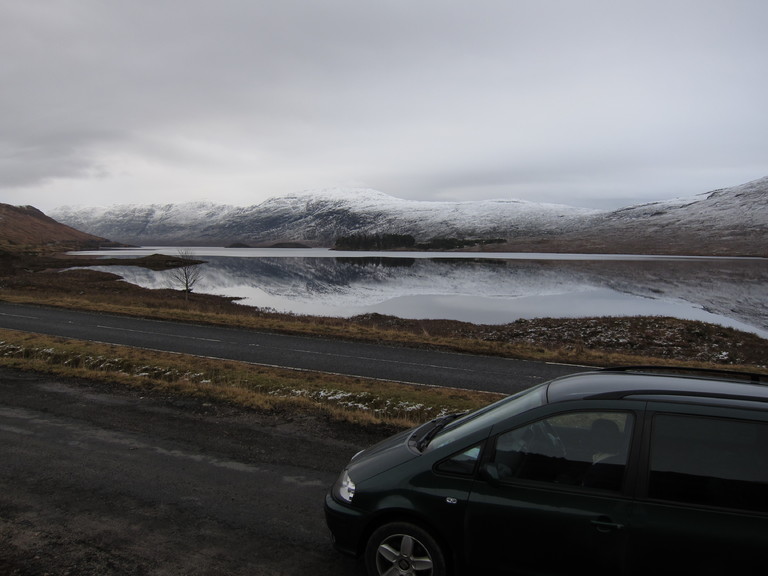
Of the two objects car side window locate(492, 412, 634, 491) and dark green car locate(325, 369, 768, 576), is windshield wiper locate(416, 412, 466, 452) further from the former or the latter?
car side window locate(492, 412, 634, 491)

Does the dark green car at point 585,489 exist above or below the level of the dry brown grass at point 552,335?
above

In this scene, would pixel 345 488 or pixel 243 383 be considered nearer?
pixel 345 488

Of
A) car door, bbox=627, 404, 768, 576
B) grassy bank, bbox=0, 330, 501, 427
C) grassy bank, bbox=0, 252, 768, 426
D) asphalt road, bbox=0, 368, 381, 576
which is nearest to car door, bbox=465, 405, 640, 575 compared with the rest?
car door, bbox=627, 404, 768, 576

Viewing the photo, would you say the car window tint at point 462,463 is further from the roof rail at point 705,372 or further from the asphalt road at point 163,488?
the roof rail at point 705,372

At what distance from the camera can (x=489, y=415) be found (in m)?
4.81

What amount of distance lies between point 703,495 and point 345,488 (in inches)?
118

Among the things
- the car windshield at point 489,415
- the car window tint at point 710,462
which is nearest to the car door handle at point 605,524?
the car window tint at point 710,462

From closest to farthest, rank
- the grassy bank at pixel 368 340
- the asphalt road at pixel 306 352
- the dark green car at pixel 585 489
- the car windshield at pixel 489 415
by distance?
the dark green car at pixel 585 489 → the car windshield at pixel 489 415 → the grassy bank at pixel 368 340 → the asphalt road at pixel 306 352

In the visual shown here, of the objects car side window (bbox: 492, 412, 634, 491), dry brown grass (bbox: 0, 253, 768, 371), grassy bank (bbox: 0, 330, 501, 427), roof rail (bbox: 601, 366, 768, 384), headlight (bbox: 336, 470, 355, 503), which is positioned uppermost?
roof rail (bbox: 601, 366, 768, 384)

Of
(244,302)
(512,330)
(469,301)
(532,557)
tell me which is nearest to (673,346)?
(512,330)

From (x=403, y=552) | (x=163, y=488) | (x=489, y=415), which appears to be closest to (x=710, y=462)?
(x=489, y=415)

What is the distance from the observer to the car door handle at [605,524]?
3.75m

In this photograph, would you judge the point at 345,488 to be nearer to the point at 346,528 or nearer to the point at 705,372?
the point at 346,528

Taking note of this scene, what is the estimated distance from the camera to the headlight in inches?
186
